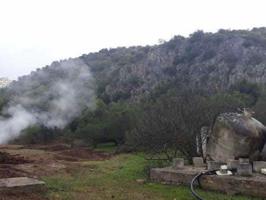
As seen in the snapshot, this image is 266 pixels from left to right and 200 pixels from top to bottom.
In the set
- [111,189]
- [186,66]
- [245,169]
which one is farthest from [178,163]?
[186,66]

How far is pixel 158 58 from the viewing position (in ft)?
253

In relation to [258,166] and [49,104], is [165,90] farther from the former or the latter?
[258,166]

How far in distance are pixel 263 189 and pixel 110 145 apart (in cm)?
3062

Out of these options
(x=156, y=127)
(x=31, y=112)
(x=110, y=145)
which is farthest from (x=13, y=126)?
(x=156, y=127)

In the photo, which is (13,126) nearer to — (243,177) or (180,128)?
(180,128)

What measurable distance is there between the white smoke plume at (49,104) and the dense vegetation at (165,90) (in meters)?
0.82

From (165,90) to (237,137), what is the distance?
3867 centimetres

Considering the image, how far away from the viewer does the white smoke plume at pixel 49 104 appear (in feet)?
165

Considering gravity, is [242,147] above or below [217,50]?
below

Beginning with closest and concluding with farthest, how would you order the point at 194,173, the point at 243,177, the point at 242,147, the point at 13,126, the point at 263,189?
the point at 263,189 < the point at 243,177 < the point at 194,173 < the point at 242,147 < the point at 13,126

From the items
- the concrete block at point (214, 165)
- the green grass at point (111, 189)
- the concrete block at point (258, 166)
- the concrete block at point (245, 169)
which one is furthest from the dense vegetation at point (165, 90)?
the concrete block at point (245, 169)

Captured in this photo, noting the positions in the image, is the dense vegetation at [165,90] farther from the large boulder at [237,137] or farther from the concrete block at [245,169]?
the concrete block at [245,169]

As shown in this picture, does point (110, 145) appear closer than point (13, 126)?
Yes

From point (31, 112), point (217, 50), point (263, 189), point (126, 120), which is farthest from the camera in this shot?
point (217, 50)
